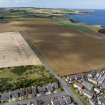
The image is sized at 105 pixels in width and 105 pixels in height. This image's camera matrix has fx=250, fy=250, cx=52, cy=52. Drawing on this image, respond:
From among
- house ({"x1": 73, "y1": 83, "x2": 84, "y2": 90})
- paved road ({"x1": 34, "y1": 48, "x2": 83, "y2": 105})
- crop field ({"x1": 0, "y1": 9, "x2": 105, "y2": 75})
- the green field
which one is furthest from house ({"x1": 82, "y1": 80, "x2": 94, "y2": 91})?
crop field ({"x1": 0, "y1": 9, "x2": 105, "y2": 75})

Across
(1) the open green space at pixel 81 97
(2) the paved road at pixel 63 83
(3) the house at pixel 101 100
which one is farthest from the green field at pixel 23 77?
(3) the house at pixel 101 100

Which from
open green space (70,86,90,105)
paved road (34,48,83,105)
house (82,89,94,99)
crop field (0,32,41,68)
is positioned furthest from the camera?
crop field (0,32,41,68)

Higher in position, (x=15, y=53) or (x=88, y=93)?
(x=15, y=53)

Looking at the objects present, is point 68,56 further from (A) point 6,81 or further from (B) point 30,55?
(A) point 6,81

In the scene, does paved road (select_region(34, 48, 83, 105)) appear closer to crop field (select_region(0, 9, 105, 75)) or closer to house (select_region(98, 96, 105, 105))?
crop field (select_region(0, 9, 105, 75))

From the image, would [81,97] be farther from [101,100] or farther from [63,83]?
[63,83]

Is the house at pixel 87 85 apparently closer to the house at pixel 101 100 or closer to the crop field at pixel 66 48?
the house at pixel 101 100

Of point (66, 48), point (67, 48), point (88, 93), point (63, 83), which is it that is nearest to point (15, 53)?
point (66, 48)

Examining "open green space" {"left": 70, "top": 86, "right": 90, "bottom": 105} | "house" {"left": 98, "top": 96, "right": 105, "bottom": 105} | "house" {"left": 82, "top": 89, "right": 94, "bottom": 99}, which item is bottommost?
"open green space" {"left": 70, "top": 86, "right": 90, "bottom": 105}
